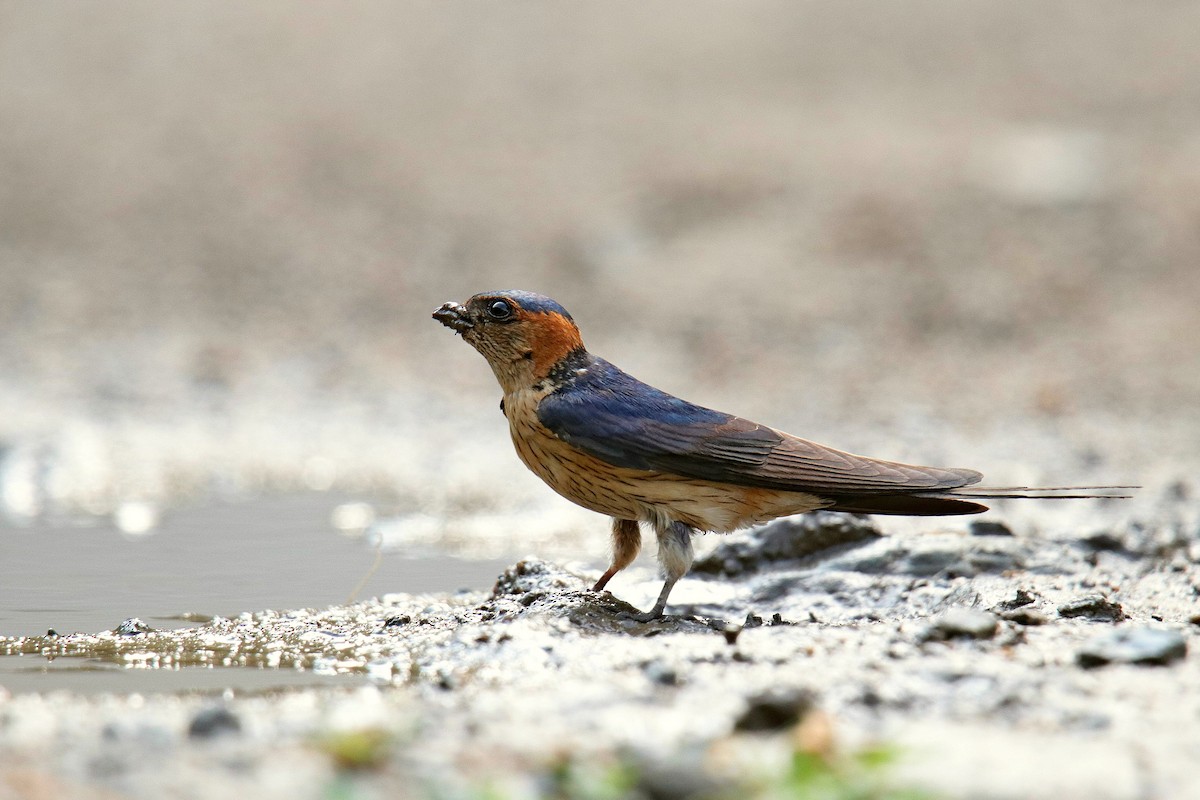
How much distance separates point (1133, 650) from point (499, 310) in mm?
2488

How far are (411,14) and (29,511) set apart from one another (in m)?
10.5

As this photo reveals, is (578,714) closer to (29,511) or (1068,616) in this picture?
(1068,616)

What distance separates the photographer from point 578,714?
3.33 metres

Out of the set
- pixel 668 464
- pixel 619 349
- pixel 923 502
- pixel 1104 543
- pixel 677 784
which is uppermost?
pixel 619 349

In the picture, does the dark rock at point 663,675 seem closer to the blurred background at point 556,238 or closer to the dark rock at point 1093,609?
the dark rock at point 1093,609

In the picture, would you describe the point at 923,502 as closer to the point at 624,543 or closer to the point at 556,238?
the point at 624,543

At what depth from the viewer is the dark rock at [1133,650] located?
3697 millimetres

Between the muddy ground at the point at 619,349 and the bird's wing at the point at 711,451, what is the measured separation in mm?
497

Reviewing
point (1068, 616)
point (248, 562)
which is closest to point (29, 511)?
point (248, 562)

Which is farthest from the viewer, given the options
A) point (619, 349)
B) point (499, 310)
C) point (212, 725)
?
point (619, 349)

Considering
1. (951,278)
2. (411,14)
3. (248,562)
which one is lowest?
(248,562)

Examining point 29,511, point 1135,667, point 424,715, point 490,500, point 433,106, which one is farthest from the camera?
point 433,106

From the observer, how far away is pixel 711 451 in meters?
4.83

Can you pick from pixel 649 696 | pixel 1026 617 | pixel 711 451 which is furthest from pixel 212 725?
pixel 1026 617
